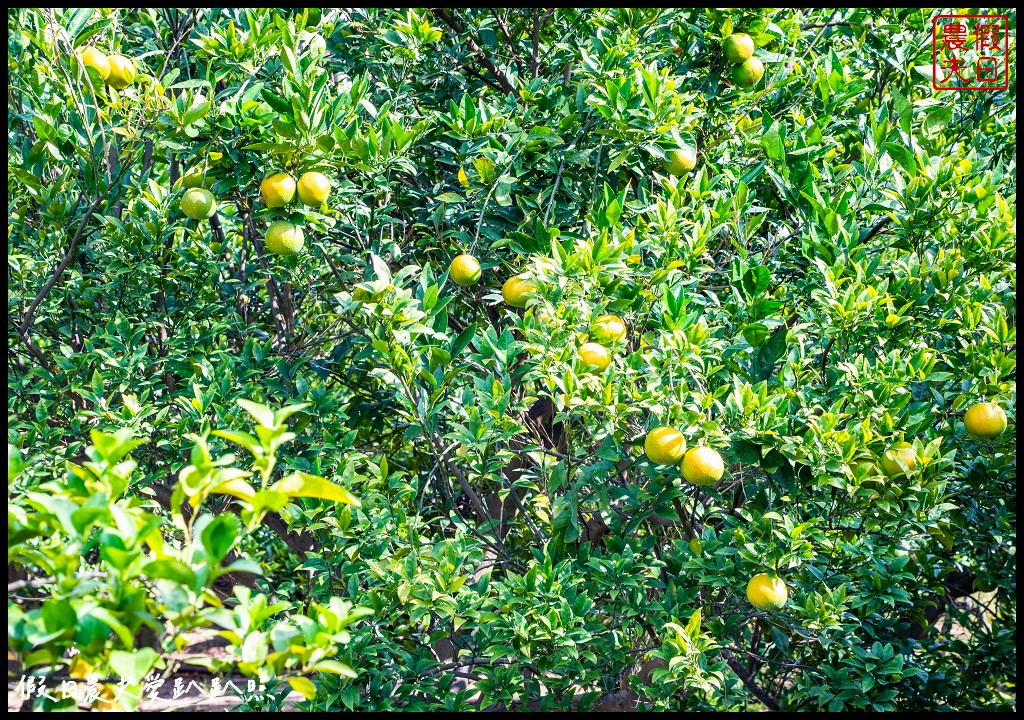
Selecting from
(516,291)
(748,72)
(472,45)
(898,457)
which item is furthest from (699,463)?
(472,45)

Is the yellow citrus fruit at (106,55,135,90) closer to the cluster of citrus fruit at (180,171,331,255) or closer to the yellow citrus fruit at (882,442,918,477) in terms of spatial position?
the cluster of citrus fruit at (180,171,331,255)

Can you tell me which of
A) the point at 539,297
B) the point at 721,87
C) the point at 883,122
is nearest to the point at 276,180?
the point at 539,297

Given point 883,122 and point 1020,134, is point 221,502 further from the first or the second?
point 1020,134

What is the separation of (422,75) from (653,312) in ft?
4.36

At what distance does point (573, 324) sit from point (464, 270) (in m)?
0.53

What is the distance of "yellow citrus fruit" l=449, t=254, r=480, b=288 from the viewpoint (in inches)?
94.3

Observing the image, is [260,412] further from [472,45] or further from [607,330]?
[472,45]

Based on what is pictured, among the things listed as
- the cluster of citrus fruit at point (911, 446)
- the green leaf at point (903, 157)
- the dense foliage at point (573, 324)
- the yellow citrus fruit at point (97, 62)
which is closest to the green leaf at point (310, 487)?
the dense foliage at point (573, 324)

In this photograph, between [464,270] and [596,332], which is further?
[464,270]

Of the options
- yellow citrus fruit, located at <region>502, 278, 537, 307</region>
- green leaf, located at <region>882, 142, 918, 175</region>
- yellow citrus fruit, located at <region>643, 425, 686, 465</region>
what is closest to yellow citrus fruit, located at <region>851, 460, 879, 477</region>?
yellow citrus fruit, located at <region>643, 425, 686, 465</region>

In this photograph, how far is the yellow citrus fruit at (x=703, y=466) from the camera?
182 cm

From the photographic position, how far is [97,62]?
7.41ft

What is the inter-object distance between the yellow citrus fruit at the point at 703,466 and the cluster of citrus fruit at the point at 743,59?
1.37m

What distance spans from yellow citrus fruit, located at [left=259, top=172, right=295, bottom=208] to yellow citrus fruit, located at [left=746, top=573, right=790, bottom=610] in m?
1.49
